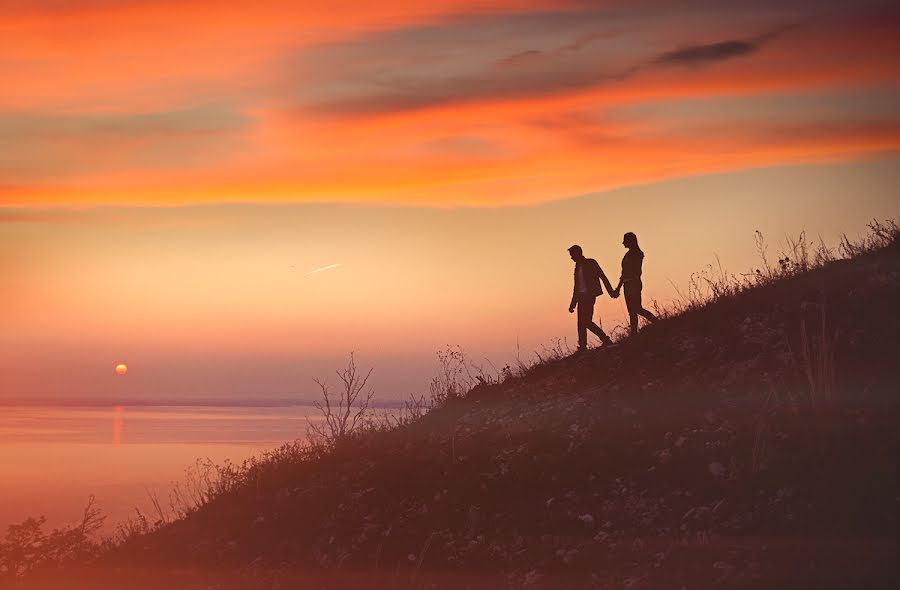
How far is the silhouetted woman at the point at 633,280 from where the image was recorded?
2089 centimetres

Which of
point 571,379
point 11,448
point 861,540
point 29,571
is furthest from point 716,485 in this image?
point 11,448

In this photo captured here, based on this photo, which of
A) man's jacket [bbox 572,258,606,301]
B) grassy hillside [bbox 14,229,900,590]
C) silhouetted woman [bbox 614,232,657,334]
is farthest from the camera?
man's jacket [bbox 572,258,606,301]

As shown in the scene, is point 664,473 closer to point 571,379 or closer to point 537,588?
point 537,588

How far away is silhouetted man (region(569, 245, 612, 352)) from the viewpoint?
21.4 metres

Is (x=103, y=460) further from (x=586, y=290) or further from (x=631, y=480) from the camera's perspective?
(x=631, y=480)

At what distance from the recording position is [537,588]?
13.9 m

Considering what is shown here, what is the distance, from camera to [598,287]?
21500 millimetres

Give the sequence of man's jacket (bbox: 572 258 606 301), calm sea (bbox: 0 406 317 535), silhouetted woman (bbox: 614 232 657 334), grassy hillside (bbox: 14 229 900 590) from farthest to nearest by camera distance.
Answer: calm sea (bbox: 0 406 317 535), man's jacket (bbox: 572 258 606 301), silhouetted woman (bbox: 614 232 657 334), grassy hillside (bbox: 14 229 900 590)

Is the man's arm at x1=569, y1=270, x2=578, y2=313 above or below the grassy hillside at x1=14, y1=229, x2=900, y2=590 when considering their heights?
above

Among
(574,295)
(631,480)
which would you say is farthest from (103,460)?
(631,480)

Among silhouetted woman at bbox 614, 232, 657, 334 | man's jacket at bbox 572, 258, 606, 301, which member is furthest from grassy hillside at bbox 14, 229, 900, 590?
man's jacket at bbox 572, 258, 606, 301

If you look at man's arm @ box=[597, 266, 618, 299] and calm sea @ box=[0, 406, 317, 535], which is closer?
man's arm @ box=[597, 266, 618, 299]

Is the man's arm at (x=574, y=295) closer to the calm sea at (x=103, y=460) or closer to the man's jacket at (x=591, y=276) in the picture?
the man's jacket at (x=591, y=276)

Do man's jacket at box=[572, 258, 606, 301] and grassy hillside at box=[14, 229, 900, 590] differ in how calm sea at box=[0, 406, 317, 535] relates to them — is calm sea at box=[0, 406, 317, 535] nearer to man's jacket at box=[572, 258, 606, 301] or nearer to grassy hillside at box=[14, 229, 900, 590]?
grassy hillside at box=[14, 229, 900, 590]
